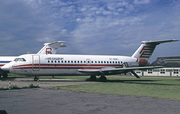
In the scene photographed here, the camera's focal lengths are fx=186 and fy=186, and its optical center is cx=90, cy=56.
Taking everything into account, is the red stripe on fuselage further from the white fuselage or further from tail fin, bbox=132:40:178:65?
tail fin, bbox=132:40:178:65

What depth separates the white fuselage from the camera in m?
24.5

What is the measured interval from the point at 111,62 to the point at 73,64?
253 inches

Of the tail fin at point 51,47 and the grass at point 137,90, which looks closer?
the grass at point 137,90

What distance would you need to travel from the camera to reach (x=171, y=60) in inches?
2744


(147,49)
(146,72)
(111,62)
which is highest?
(147,49)

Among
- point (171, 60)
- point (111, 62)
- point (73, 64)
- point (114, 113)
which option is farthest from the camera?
point (171, 60)

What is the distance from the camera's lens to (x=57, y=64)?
2562 centimetres

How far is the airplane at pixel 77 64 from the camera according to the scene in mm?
24630

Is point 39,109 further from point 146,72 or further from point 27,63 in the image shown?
point 146,72

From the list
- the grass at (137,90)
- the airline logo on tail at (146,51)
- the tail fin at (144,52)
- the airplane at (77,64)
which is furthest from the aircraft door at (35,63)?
the airline logo on tail at (146,51)

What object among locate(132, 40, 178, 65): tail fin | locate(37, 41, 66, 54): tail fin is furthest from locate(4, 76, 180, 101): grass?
locate(37, 41, 66, 54): tail fin

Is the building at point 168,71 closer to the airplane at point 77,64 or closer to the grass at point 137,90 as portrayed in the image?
the airplane at point 77,64

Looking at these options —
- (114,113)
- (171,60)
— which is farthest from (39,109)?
(171,60)

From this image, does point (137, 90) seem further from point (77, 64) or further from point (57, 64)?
point (57, 64)
